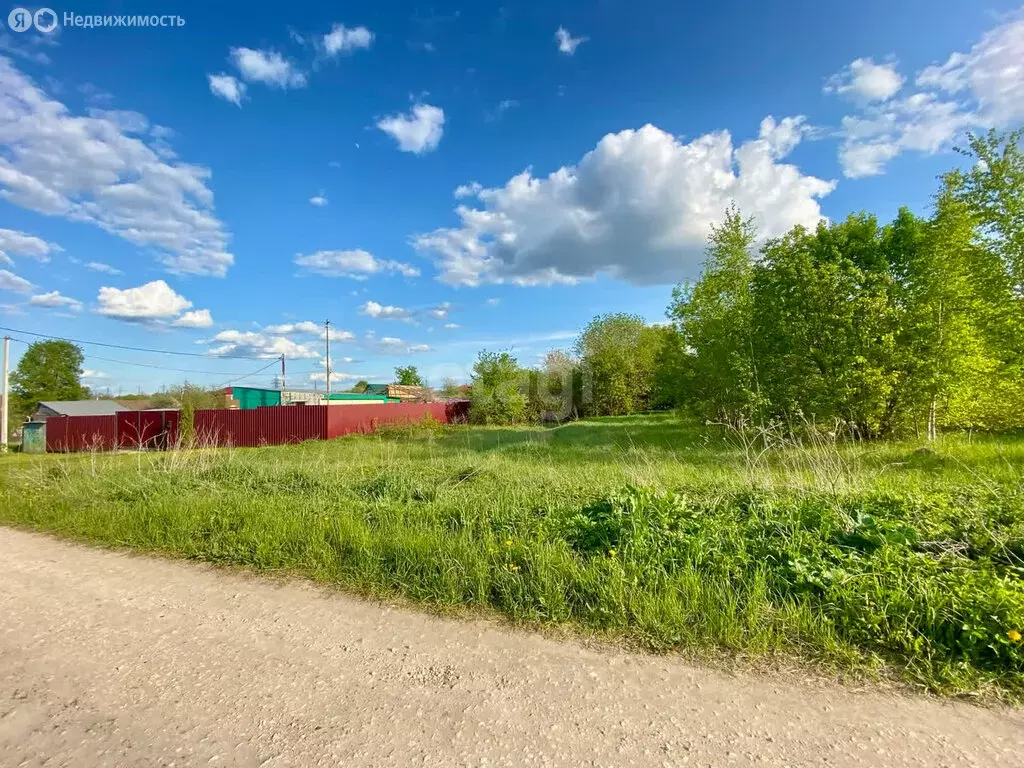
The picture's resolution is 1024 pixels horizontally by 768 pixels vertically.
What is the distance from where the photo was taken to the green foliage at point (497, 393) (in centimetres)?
3222

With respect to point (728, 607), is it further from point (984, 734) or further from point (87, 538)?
point (87, 538)

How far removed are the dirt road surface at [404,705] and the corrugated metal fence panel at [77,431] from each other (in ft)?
87.3

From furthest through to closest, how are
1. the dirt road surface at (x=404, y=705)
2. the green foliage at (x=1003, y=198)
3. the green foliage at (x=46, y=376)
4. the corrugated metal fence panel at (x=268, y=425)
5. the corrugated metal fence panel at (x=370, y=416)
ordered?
the green foliage at (x=46, y=376) < the corrugated metal fence panel at (x=370, y=416) < the corrugated metal fence panel at (x=268, y=425) < the green foliage at (x=1003, y=198) < the dirt road surface at (x=404, y=705)

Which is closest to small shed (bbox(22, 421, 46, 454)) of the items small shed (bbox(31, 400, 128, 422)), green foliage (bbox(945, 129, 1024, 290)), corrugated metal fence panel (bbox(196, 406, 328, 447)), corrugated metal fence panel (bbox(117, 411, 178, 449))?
corrugated metal fence panel (bbox(117, 411, 178, 449))

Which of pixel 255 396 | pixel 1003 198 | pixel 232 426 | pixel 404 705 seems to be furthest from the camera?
pixel 255 396

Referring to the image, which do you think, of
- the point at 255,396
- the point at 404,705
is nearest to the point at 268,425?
the point at 404,705

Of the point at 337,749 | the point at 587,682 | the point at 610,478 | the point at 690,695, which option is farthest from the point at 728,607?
the point at 610,478

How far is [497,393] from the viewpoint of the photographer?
106 ft

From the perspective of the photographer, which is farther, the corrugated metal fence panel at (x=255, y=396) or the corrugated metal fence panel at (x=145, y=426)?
the corrugated metal fence panel at (x=255, y=396)

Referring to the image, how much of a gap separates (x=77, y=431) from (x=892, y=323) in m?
34.9

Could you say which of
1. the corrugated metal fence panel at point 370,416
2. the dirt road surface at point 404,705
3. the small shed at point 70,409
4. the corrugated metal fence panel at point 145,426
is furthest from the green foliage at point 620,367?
the small shed at point 70,409

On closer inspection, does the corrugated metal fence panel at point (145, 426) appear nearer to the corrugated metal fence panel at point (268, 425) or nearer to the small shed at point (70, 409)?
the corrugated metal fence panel at point (268, 425)

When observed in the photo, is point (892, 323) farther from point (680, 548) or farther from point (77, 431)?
point (77, 431)

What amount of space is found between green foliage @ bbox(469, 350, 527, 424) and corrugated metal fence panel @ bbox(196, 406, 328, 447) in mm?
12727
